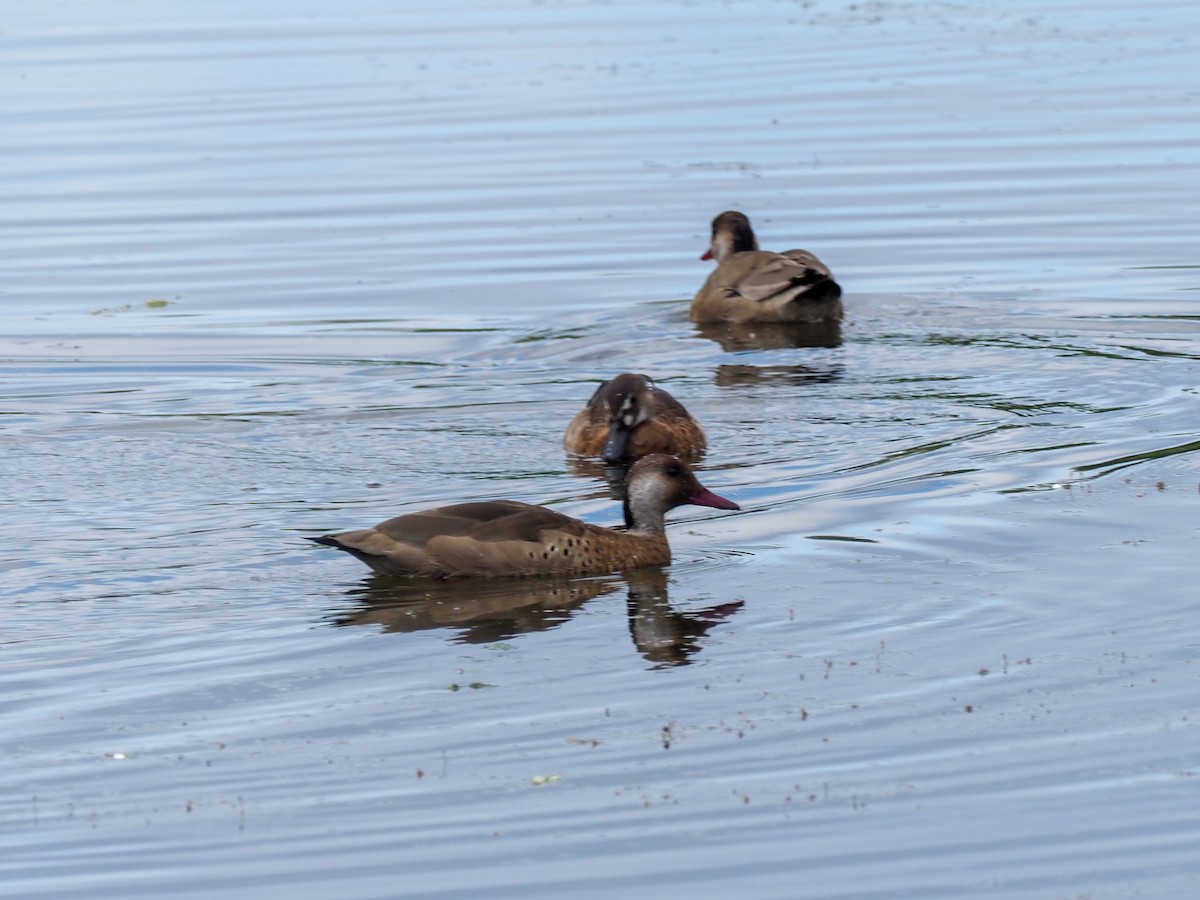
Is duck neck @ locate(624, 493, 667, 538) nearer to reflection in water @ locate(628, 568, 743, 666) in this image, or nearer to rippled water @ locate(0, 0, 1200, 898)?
rippled water @ locate(0, 0, 1200, 898)

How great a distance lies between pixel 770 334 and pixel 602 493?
208 inches

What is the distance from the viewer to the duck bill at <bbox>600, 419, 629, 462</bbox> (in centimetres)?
1391

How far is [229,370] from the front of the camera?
16672 millimetres

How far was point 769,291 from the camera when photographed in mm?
18609

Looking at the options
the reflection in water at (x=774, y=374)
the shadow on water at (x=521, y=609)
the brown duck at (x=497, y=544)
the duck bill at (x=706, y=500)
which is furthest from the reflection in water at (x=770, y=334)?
the shadow on water at (x=521, y=609)

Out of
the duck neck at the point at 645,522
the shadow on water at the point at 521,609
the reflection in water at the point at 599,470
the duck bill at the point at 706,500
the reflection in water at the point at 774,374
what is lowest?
the reflection in water at the point at 599,470

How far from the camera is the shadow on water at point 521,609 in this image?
33.0 feet

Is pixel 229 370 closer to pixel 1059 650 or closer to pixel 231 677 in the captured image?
pixel 231 677

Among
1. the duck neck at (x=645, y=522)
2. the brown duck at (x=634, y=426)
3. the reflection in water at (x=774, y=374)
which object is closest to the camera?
the duck neck at (x=645, y=522)

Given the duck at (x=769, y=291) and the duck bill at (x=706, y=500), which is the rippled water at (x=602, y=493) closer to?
the duck bill at (x=706, y=500)

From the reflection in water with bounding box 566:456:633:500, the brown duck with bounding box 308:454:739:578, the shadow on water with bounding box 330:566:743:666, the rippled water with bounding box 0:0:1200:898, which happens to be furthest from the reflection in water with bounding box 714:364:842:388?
the shadow on water with bounding box 330:566:743:666

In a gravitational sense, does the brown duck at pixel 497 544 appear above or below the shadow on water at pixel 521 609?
above

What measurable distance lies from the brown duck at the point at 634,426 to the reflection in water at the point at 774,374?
2075 mm

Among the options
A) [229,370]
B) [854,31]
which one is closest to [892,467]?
[229,370]
